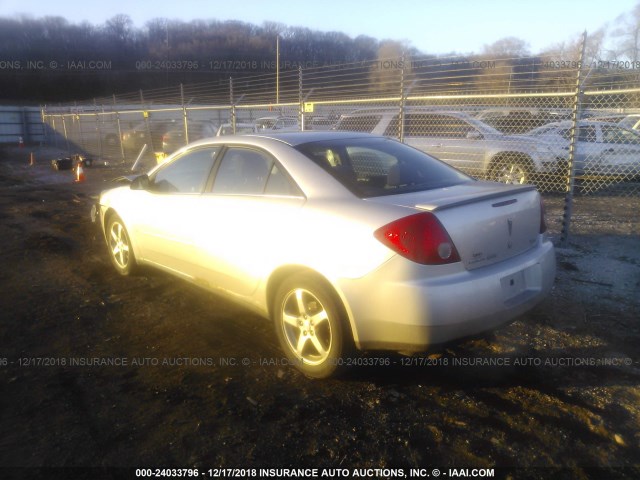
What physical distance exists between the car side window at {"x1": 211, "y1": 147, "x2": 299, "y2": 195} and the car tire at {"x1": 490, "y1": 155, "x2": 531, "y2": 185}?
266 inches

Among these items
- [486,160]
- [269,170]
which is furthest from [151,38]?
[269,170]

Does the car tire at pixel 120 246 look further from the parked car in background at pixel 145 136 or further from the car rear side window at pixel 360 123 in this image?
the parked car in background at pixel 145 136

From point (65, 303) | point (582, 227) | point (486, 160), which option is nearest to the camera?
point (65, 303)

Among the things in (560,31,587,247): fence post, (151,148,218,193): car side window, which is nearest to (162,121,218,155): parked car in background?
(151,148,218,193): car side window

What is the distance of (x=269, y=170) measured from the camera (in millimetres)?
3459

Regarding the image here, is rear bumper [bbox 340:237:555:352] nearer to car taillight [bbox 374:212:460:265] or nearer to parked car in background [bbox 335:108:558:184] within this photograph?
car taillight [bbox 374:212:460:265]

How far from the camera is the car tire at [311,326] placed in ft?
9.32

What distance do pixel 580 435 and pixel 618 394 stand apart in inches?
22.9

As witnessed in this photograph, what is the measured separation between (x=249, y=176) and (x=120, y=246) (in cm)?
223

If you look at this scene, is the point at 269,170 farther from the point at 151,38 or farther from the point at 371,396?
the point at 151,38

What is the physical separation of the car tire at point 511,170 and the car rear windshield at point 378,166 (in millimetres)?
6055

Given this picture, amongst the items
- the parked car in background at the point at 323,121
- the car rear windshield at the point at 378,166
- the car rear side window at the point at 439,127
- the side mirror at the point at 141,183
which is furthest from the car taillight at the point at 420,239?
the parked car in background at the point at 323,121

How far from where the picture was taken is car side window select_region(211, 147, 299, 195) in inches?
132

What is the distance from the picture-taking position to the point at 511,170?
9172 mm
